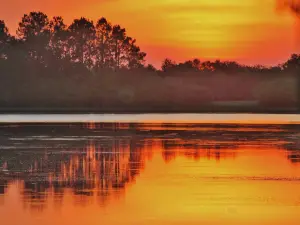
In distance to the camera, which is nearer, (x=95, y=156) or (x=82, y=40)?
(x=95, y=156)

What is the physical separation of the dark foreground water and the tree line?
84.9 m

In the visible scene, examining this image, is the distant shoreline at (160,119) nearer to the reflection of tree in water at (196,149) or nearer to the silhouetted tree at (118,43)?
the reflection of tree in water at (196,149)

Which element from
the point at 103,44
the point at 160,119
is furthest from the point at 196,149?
the point at 103,44

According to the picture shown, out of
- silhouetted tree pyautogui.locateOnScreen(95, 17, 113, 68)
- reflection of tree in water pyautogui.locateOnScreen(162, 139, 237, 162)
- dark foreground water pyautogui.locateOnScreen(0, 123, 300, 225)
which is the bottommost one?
dark foreground water pyautogui.locateOnScreen(0, 123, 300, 225)

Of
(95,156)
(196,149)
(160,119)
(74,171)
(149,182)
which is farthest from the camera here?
(160,119)

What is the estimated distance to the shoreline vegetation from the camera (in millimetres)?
118625

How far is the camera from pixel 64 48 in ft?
394

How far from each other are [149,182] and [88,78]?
101567mm

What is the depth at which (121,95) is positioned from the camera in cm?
12106

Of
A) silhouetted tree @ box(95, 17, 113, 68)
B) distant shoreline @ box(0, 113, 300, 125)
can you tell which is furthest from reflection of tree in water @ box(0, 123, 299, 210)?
silhouetted tree @ box(95, 17, 113, 68)

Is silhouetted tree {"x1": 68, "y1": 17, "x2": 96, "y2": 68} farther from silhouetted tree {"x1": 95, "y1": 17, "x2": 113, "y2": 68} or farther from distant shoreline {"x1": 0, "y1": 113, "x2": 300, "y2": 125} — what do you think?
distant shoreline {"x1": 0, "y1": 113, "x2": 300, "y2": 125}

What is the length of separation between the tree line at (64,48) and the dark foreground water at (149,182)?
84852mm

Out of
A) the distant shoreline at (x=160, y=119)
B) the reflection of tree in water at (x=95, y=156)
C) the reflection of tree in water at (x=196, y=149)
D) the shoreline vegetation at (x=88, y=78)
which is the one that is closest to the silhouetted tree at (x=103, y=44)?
the shoreline vegetation at (x=88, y=78)

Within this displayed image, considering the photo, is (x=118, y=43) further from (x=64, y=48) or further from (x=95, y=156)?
(x=95, y=156)
